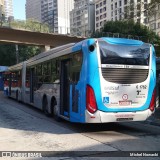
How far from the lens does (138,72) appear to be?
Answer: 11375 millimetres

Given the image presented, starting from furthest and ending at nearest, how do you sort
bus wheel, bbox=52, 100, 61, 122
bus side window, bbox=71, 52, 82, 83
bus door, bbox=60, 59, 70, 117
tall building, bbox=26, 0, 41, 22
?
tall building, bbox=26, 0, 41, 22 < bus wheel, bbox=52, 100, 61, 122 < bus door, bbox=60, 59, 70, 117 < bus side window, bbox=71, 52, 82, 83

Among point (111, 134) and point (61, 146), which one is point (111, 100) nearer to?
point (111, 134)

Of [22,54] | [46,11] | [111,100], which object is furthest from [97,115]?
[46,11]

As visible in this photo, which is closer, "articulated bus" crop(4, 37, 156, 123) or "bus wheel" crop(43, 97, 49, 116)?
"articulated bus" crop(4, 37, 156, 123)

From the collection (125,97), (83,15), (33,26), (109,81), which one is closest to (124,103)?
(125,97)

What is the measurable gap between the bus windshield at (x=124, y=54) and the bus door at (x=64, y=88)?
2017 millimetres

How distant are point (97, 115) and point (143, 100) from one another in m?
1.77

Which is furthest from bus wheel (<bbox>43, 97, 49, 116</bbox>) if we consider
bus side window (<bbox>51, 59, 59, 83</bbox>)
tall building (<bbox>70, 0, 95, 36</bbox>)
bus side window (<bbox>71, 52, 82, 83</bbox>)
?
tall building (<bbox>70, 0, 95, 36</bbox>)

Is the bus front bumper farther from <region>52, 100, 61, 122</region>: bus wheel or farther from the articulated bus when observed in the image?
<region>52, 100, 61, 122</region>: bus wheel

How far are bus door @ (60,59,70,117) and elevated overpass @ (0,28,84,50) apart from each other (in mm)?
28164

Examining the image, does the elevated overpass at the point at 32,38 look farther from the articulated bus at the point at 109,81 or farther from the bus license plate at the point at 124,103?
the bus license plate at the point at 124,103

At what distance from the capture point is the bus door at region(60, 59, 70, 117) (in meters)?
12.6

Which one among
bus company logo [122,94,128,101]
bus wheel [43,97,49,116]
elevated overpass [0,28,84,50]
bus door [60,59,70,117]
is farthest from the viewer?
elevated overpass [0,28,84,50]

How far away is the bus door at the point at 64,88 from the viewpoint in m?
12.6
